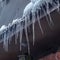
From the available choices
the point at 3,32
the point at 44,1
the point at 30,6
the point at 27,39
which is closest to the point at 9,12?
the point at 3,32

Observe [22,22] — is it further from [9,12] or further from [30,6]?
[9,12]

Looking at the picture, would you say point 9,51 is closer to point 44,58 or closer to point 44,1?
point 44,58

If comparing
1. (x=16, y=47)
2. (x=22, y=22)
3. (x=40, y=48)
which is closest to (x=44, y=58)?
(x=40, y=48)

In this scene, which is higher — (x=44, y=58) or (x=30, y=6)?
(x=30, y=6)

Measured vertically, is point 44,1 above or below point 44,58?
above

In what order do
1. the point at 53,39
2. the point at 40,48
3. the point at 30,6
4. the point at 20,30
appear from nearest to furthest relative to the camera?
1. the point at 30,6
2. the point at 20,30
3. the point at 53,39
4. the point at 40,48

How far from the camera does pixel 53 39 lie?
458cm

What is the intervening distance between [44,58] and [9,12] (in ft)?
3.41

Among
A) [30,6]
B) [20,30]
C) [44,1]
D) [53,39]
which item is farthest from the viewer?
[53,39]

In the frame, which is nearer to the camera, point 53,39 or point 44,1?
point 44,1

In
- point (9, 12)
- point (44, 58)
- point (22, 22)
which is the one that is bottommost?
point (44, 58)

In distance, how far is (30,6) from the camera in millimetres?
3883

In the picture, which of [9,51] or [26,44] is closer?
[26,44]

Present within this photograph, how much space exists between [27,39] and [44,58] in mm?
774
